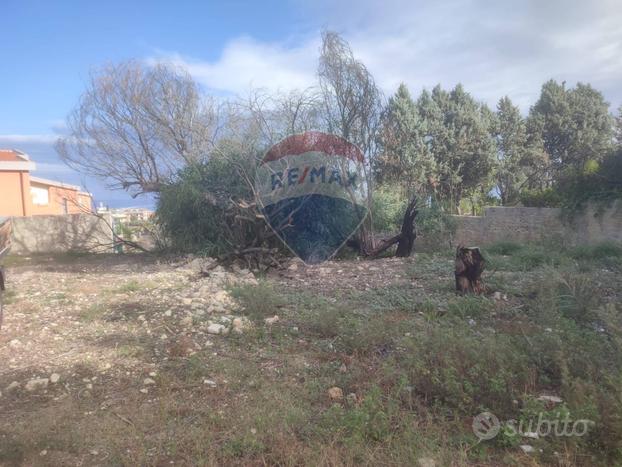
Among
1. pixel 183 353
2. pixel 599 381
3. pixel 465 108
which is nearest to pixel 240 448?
pixel 183 353

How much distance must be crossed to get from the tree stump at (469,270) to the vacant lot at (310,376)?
0.17 metres

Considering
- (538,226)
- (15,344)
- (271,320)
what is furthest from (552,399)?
(538,226)

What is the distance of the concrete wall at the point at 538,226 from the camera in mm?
9539

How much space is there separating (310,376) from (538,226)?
929 cm

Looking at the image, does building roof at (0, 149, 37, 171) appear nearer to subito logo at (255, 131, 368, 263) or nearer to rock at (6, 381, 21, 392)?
subito logo at (255, 131, 368, 263)

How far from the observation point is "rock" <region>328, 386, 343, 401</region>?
283cm

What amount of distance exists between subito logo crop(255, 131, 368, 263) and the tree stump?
339cm

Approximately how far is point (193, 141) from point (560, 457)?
34.3 feet

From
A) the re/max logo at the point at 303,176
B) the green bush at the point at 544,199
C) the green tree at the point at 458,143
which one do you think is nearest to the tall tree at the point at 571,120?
the green tree at the point at 458,143

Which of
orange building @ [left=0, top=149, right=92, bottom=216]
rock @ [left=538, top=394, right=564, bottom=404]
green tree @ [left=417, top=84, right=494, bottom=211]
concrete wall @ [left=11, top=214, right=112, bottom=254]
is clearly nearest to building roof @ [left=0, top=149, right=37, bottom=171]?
orange building @ [left=0, top=149, right=92, bottom=216]

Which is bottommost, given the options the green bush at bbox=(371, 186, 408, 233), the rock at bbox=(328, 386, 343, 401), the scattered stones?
the scattered stones

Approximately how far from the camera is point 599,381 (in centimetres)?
261

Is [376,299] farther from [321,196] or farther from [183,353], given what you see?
[321,196]
